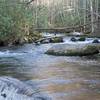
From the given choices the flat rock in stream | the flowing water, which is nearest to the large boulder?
the flowing water

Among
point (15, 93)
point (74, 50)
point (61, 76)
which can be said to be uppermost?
point (15, 93)

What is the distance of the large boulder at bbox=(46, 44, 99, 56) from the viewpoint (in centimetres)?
1991

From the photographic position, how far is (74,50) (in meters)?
20.1

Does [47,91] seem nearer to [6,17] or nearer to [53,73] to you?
[53,73]

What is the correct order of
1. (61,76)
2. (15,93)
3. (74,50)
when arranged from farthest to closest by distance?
1. (74,50)
2. (61,76)
3. (15,93)

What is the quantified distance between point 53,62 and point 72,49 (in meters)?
3.80

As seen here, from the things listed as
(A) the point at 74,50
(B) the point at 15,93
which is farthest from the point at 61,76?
(B) the point at 15,93

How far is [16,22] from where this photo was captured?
90.1ft

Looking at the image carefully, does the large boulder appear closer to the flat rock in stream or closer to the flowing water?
the flowing water

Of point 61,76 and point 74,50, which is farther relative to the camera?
point 74,50

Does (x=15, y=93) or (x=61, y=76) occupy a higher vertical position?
(x=15, y=93)

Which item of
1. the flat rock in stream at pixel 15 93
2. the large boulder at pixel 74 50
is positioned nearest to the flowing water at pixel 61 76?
the large boulder at pixel 74 50

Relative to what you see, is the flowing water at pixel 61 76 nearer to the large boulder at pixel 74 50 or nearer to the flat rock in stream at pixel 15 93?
the large boulder at pixel 74 50

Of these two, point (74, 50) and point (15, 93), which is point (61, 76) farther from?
point (15, 93)
